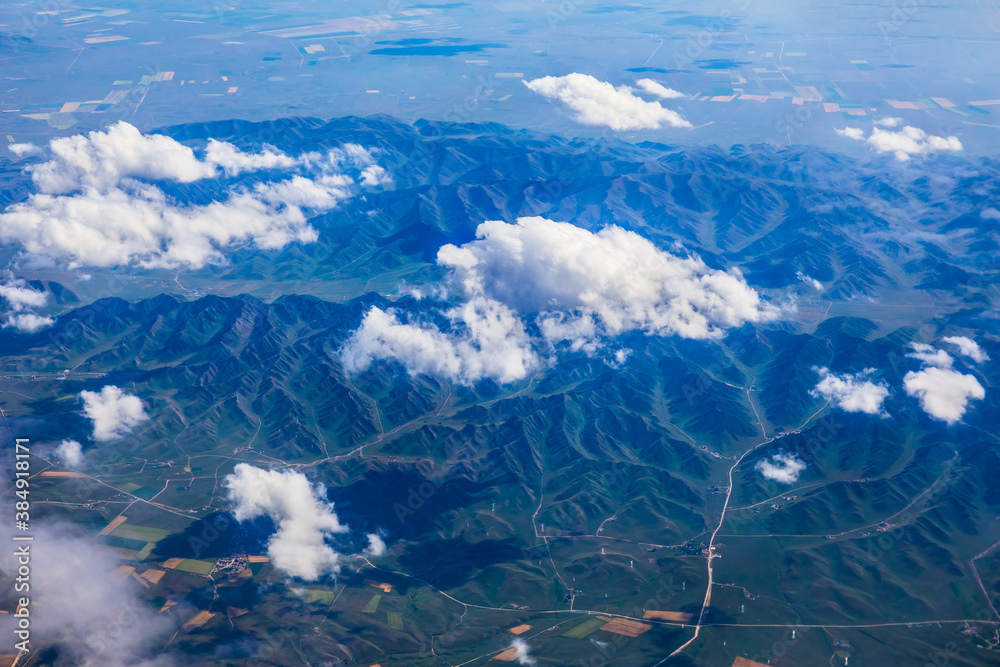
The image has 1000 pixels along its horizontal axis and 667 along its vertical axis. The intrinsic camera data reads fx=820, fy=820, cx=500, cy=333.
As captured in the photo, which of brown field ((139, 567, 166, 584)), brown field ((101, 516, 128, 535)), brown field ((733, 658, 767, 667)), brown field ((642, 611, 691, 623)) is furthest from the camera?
brown field ((101, 516, 128, 535))

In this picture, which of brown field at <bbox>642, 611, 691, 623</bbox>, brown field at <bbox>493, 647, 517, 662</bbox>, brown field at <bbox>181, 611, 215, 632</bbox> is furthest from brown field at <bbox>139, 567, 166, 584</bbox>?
brown field at <bbox>642, 611, 691, 623</bbox>

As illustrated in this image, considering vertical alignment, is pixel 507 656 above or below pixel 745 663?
above

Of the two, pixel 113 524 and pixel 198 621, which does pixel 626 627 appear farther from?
pixel 113 524

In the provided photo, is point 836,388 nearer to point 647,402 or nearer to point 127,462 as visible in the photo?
point 647,402

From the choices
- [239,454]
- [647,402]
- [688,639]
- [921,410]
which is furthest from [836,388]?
[239,454]

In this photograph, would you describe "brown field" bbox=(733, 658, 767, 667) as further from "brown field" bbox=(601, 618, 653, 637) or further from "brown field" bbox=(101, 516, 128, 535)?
"brown field" bbox=(101, 516, 128, 535)

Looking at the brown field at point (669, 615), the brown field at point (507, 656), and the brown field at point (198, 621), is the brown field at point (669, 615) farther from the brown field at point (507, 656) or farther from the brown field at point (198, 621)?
the brown field at point (198, 621)

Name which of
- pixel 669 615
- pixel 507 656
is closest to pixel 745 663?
pixel 669 615
